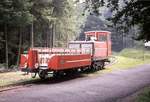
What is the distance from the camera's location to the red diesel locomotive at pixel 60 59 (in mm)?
19656

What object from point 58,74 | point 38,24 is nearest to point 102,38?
point 38,24

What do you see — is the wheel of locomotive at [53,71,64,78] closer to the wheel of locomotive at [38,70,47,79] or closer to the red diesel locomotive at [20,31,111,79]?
the red diesel locomotive at [20,31,111,79]

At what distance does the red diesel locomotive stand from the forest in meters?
2.78

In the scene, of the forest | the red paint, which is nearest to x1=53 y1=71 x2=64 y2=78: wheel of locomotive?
the red paint

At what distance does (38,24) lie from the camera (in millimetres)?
37188

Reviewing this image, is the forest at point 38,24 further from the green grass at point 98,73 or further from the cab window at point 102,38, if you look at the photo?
the green grass at point 98,73

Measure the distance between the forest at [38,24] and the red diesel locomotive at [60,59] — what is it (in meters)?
2.78

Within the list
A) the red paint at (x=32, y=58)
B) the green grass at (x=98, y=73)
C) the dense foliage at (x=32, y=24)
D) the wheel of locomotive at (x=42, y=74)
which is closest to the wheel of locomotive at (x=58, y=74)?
the wheel of locomotive at (x=42, y=74)

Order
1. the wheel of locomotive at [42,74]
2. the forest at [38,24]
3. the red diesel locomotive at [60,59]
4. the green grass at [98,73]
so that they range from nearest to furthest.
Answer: the forest at [38,24], the green grass at [98,73], the red diesel locomotive at [60,59], the wheel of locomotive at [42,74]

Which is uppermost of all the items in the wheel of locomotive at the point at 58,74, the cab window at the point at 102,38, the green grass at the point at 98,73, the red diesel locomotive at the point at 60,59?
the cab window at the point at 102,38

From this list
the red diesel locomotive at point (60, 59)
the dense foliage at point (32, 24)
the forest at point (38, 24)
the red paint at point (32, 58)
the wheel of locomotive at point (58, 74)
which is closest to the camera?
the forest at point (38, 24)

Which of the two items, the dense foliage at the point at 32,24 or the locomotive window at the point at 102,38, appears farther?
the locomotive window at the point at 102,38

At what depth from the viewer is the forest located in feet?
51.9

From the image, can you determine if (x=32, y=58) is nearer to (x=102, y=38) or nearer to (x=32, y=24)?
(x=102, y=38)
